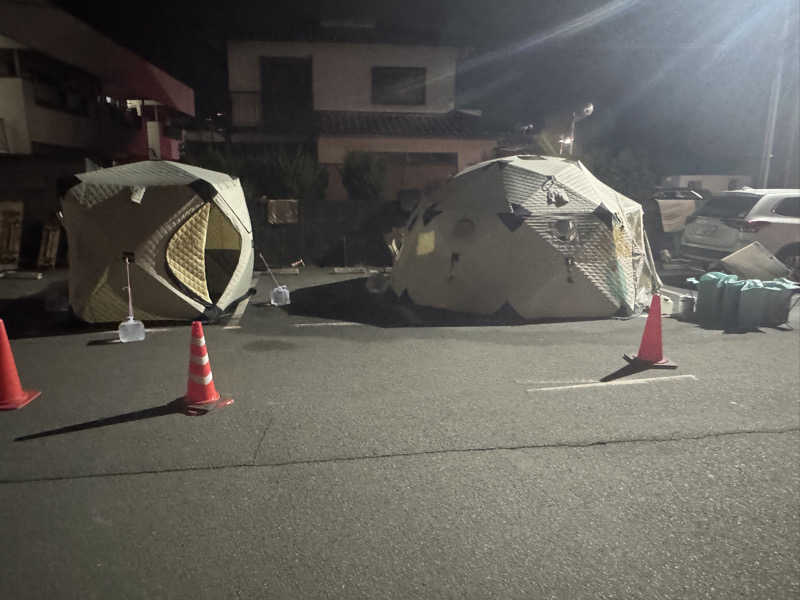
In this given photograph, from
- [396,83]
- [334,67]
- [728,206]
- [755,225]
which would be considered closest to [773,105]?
[728,206]

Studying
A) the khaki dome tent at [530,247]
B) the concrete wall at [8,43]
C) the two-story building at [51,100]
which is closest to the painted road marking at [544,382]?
the khaki dome tent at [530,247]

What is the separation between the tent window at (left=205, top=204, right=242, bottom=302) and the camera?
10.2 m

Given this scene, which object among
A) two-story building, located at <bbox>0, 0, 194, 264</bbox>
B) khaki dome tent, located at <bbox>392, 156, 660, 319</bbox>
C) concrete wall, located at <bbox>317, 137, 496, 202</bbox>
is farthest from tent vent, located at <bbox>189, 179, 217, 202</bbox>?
concrete wall, located at <bbox>317, 137, 496, 202</bbox>

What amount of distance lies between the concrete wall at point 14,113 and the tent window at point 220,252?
8209 millimetres

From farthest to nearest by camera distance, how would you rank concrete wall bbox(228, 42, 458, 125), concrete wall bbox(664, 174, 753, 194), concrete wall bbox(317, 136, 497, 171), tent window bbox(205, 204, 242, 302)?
concrete wall bbox(664, 174, 753, 194) → concrete wall bbox(228, 42, 458, 125) → concrete wall bbox(317, 136, 497, 171) → tent window bbox(205, 204, 242, 302)

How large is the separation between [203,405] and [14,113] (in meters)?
14.1

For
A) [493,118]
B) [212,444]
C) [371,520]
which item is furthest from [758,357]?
[493,118]

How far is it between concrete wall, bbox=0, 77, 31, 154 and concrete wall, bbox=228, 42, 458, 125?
7.58m

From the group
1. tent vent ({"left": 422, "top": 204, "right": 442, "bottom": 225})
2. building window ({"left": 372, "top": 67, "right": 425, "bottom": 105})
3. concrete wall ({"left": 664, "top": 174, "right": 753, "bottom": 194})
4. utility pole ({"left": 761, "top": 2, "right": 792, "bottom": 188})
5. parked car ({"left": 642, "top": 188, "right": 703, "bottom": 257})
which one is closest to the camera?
tent vent ({"left": 422, "top": 204, "right": 442, "bottom": 225})

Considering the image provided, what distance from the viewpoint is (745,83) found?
1004 inches

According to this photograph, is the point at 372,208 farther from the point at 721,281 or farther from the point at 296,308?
the point at 721,281

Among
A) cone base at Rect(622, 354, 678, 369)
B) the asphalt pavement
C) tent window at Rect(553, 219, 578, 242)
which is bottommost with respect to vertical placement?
the asphalt pavement

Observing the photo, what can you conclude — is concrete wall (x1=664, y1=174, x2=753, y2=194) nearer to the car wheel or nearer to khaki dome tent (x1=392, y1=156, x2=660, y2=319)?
the car wheel

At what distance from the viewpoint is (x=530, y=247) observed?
8.10 metres
